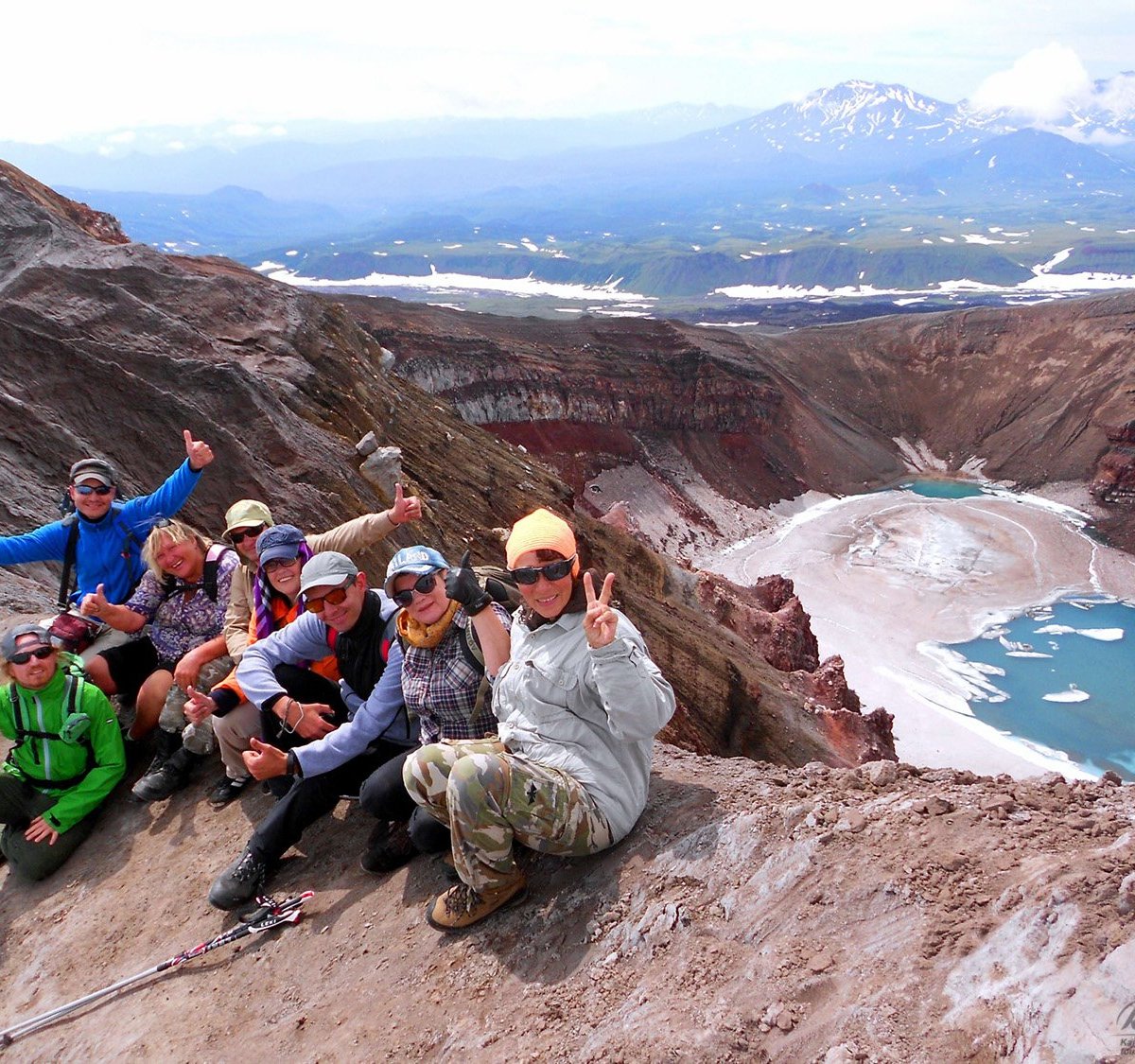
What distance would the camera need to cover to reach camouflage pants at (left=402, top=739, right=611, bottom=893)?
12.7 ft

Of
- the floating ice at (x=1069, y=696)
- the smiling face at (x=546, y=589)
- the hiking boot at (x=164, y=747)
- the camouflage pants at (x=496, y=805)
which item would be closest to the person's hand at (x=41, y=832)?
the hiking boot at (x=164, y=747)

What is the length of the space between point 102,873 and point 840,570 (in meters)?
43.1

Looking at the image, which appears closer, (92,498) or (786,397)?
(92,498)

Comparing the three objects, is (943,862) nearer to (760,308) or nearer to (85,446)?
(85,446)

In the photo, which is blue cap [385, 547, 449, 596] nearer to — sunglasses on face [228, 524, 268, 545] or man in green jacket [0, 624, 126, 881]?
sunglasses on face [228, 524, 268, 545]

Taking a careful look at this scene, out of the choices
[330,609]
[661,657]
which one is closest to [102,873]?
[330,609]

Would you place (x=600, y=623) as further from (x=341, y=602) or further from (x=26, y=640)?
(x=26, y=640)

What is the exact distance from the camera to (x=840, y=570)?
146 ft

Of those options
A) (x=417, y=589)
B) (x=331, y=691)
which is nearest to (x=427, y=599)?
(x=417, y=589)

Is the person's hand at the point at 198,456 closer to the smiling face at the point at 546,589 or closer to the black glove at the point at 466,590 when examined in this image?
the black glove at the point at 466,590

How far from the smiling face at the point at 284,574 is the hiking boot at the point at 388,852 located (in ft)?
5.73

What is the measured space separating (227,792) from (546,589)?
3.51m

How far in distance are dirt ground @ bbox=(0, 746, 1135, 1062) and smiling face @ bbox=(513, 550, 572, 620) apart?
4.82 ft

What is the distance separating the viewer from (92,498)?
6121 mm
